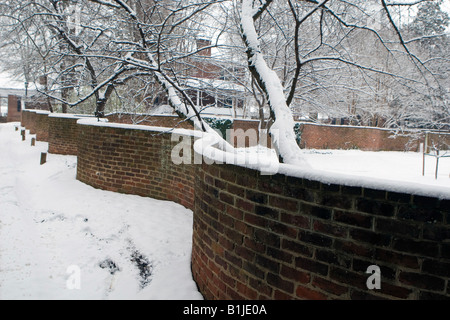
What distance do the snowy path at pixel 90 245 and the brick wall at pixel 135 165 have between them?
29cm

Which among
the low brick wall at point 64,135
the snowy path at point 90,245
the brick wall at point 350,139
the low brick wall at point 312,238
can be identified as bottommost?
the snowy path at point 90,245

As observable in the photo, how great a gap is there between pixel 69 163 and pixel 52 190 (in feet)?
10.8

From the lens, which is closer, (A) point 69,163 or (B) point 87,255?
(B) point 87,255

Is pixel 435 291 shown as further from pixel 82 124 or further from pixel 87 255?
pixel 82 124

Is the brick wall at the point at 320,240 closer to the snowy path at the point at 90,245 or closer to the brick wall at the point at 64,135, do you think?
the snowy path at the point at 90,245

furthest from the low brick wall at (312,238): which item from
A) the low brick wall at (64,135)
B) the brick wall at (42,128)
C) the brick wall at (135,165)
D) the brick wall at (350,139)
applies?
the brick wall at (42,128)

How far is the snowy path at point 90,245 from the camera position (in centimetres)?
348

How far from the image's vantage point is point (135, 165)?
673 centimetres

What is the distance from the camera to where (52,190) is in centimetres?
700

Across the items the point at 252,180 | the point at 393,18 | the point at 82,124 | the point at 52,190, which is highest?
the point at 393,18

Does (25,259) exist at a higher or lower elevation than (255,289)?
lower

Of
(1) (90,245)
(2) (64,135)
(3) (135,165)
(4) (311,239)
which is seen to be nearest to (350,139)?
(3) (135,165)

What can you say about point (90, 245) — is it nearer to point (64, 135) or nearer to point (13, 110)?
point (64, 135)

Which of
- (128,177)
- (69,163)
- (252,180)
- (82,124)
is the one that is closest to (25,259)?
(128,177)
